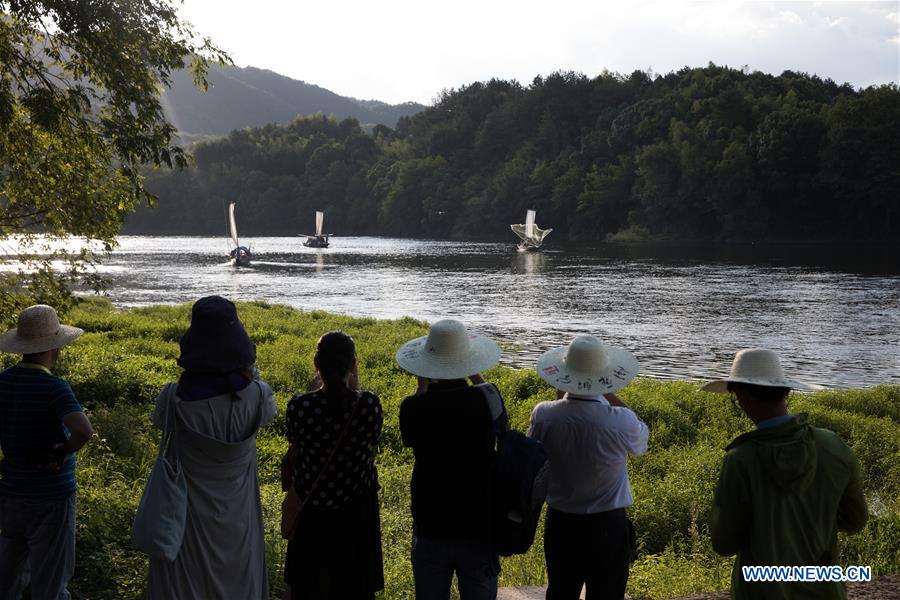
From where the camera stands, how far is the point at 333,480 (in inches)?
136

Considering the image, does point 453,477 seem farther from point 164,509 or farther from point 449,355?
point 164,509

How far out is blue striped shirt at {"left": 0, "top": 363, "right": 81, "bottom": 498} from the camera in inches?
149

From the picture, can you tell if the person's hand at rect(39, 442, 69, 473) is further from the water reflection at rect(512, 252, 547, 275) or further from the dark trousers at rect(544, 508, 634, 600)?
the water reflection at rect(512, 252, 547, 275)

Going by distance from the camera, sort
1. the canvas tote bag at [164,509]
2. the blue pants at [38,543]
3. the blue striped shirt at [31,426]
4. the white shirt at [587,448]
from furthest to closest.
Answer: the blue pants at [38,543] → the blue striped shirt at [31,426] → the white shirt at [587,448] → the canvas tote bag at [164,509]

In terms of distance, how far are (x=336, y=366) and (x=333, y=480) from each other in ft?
1.71

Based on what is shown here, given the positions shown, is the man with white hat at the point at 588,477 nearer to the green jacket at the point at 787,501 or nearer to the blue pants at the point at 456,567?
the blue pants at the point at 456,567

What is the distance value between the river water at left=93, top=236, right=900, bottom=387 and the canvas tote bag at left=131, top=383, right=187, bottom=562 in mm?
16716

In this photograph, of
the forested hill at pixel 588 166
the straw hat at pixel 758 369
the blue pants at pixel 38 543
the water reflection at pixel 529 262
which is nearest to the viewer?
the straw hat at pixel 758 369

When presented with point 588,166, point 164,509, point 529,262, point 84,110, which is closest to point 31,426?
point 164,509

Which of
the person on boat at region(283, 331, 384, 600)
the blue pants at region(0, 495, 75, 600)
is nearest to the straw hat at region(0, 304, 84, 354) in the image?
the blue pants at region(0, 495, 75, 600)

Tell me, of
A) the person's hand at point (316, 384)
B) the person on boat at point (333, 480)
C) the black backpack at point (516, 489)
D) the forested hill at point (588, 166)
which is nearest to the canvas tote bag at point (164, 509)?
the person on boat at point (333, 480)

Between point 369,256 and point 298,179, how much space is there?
7232 cm

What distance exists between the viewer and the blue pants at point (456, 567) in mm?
3398

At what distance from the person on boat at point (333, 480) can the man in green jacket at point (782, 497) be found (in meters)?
1.51
